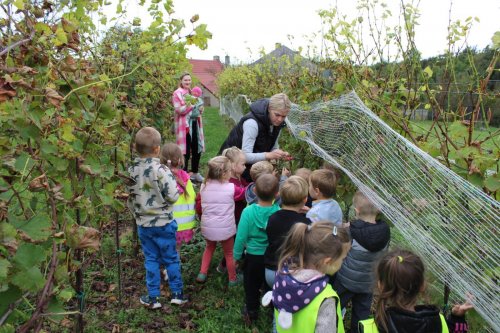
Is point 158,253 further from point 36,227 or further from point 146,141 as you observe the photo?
point 36,227

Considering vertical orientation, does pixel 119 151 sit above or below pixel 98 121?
below

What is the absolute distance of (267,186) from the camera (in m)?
3.20

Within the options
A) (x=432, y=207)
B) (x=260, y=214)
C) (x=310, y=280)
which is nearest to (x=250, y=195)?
(x=260, y=214)

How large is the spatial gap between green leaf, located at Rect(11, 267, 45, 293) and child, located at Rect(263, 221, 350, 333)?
1168 mm

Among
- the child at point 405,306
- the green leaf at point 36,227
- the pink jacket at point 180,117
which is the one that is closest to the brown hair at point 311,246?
the child at point 405,306

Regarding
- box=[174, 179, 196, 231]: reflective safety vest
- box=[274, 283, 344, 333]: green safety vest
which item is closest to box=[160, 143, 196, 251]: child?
box=[174, 179, 196, 231]: reflective safety vest

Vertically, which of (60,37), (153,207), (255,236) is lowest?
(255,236)

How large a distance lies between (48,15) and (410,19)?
6.99 ft

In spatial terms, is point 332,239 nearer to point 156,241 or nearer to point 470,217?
point 470,217

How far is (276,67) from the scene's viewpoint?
7949mm

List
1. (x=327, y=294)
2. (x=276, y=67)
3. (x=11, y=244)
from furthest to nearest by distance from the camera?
1. (x=276, y=67)
2. (x=327, y=294)
3. (x=11, y=244)

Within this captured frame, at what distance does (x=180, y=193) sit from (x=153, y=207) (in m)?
0.42

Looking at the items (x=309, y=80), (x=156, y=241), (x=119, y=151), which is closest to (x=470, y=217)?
(x=119, y=151)

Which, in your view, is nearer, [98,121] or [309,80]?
[98,121]
